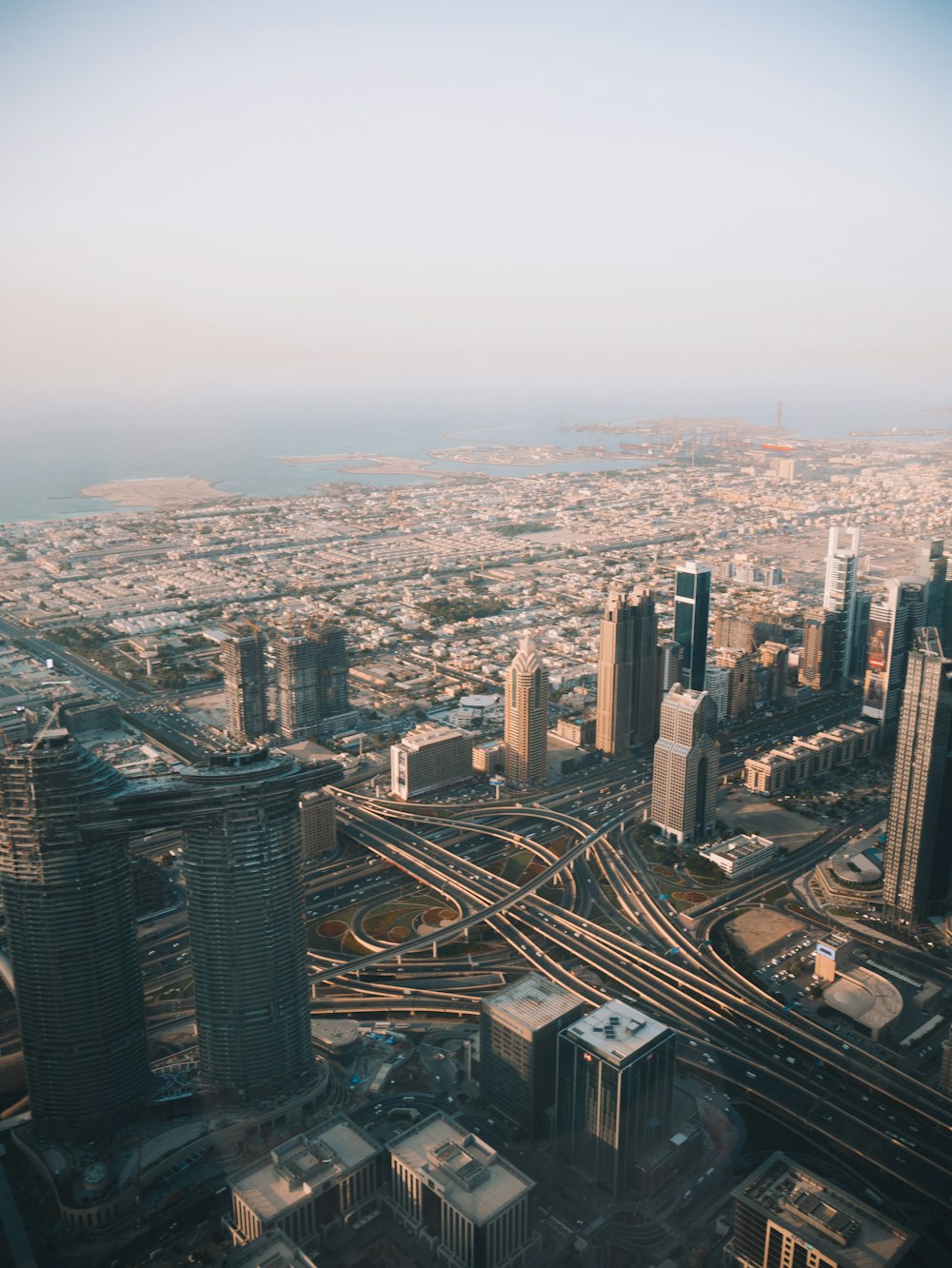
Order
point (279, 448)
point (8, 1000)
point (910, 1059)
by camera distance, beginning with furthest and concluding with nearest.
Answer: point (279, 448) < point (8, 1000) < point (910, 1059)

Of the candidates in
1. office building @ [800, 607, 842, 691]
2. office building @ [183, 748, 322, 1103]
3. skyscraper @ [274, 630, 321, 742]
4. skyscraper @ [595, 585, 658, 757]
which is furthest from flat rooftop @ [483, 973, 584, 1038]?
office building @ [800, 607, 842, 691]

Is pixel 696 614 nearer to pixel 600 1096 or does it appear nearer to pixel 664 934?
pixel 664 934

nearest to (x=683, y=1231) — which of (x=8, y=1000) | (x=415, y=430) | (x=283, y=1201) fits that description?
(x=283, y=1201)

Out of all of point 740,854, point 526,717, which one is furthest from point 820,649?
point 740,854

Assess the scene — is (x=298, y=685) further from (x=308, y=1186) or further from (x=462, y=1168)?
(x=462, y=1168)

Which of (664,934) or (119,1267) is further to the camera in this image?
(664,934)

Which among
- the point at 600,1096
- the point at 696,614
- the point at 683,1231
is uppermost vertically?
the point at 696,614
